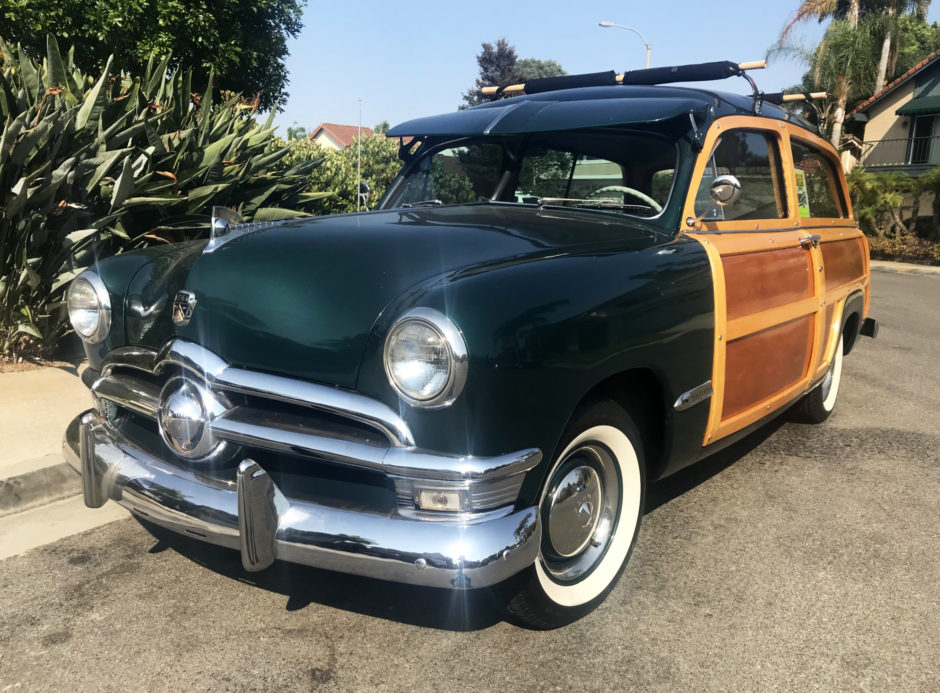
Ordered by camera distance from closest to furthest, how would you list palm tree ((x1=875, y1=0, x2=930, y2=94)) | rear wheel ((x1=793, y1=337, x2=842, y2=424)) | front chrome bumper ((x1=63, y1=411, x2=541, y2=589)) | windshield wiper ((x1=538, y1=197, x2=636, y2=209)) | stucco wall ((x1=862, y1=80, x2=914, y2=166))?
1. front chrome bumper ((x1=63, y1=411, x2=541, y2=589))
2. windshield wiper ((x1=538, y1=197, x2=636, y2=209))
3. rear wheel ((x1=793, y1=337, x2=842, y2=424))
4. stucco wall ((x1=862, y1=80, x2=914, y2=166))
5. palm tree ((x1=875, y1=0, x2=930, y2=94))

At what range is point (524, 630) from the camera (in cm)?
259

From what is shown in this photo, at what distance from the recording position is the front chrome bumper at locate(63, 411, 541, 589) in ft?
6.73

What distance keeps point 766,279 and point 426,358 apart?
1957 mm

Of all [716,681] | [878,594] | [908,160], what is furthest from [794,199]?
[908,160]

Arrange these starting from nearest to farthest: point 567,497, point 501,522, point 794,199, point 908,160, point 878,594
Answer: point 501,522, point 567,497, point 878,594, point 794,199, point 908,160

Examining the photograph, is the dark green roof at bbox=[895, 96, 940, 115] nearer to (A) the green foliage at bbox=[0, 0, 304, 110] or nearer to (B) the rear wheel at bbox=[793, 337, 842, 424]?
(A) the green foliage at bbox=[0, 0, 304, 110]

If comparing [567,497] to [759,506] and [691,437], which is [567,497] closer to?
[691,437]

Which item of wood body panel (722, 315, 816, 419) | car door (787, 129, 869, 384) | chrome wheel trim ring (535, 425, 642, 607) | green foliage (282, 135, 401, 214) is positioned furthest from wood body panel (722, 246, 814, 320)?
green foliage (282, 135, 401, 214)

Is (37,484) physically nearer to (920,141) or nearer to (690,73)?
(690,73)

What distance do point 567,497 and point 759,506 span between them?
1516 mm

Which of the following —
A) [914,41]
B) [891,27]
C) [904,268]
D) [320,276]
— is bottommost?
[904,268]

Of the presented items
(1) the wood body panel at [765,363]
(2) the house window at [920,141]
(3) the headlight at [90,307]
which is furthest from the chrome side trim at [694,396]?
(2) the house window at [920,141]

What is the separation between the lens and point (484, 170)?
3.75 meters

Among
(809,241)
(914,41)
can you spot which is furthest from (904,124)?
(809,241)
